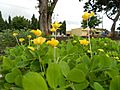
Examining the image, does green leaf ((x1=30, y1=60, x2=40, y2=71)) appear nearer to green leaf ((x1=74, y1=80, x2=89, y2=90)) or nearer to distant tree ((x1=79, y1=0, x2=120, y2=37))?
green leaf ((x1=74, y1=80, x2=89, y2=90))

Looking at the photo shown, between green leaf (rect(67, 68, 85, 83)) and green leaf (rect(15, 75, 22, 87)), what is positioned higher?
green leaf (rect(67, 68, 85, 83))

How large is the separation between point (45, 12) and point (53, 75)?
65.9 feet

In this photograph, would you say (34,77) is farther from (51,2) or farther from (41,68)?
(51,2)

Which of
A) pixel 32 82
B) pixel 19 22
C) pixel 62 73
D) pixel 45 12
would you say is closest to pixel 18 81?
pixel 62 73

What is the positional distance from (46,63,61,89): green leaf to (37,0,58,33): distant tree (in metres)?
19.7

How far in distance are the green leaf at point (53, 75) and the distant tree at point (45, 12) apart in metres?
19.7

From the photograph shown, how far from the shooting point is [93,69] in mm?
1430

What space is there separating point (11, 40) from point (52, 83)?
48.5 ft

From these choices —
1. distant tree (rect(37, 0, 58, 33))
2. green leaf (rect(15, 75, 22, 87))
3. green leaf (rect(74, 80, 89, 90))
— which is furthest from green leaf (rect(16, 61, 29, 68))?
distant tree (rect(37, 0, 58, 33))

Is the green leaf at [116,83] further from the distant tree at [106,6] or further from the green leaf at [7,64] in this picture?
the distant tree at [106,6]

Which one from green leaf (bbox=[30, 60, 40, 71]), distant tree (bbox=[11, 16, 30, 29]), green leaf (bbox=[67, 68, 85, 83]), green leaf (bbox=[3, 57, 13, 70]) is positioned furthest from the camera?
distant tree (bbox=[11, 16, 30, 29])

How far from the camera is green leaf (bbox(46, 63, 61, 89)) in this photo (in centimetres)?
118

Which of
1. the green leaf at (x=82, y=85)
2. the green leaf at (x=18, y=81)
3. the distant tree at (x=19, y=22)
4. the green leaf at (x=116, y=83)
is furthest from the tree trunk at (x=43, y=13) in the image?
the distant tree at (x=19, y=22)

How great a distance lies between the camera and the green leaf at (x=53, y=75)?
118 centimetres
